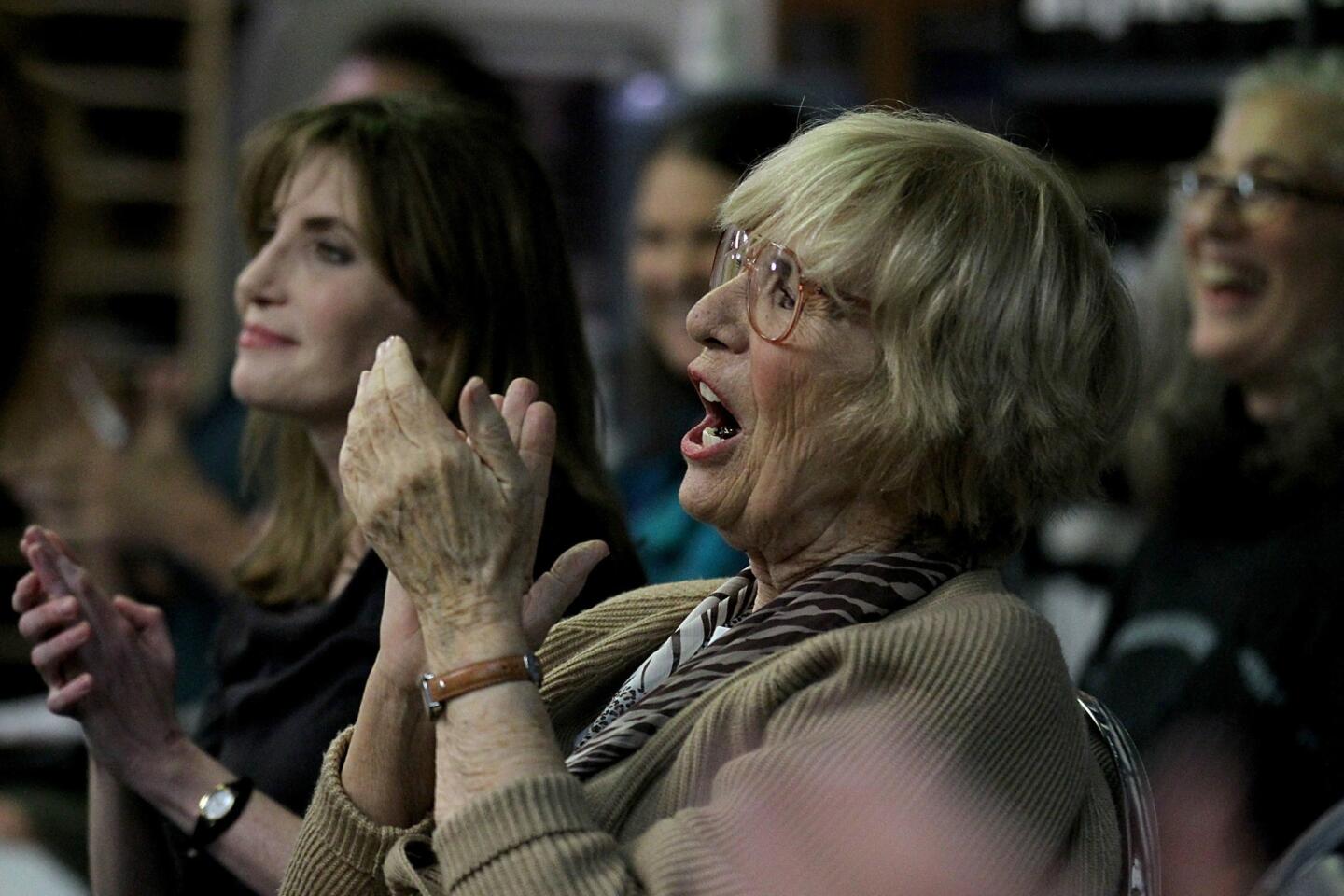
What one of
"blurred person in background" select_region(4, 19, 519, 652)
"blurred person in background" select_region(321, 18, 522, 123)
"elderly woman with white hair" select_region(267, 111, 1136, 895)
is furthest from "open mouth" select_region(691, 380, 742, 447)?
"blurred person in background" select_region(321, 18, 522, 123)

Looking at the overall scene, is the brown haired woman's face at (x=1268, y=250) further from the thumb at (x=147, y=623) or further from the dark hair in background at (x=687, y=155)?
the thumb at (x=147, y=623)

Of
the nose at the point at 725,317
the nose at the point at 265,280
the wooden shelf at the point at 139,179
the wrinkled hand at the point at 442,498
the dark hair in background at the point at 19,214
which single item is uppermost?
the dark hair in background at the point at 19,214

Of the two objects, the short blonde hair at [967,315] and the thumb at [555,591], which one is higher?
the short blonde hair at [967,315]

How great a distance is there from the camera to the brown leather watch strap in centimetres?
162

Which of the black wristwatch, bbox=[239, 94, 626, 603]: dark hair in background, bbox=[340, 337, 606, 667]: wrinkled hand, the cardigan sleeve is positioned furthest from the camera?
bbox=[239, 94, 626, 603]: dark hair in background

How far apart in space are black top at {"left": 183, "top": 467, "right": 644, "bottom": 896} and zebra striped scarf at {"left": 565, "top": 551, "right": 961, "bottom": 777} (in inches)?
19.6

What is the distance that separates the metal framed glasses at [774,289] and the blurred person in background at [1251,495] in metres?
1.23

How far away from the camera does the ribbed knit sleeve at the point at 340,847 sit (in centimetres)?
180

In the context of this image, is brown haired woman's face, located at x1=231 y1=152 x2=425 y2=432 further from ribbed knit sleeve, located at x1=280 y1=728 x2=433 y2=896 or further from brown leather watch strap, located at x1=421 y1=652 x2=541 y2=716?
brown leather watch strap, located at x1=421 y1=652 x2=541 y2=716

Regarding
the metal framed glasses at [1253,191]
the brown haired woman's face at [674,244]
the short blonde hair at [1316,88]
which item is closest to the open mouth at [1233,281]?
the metal framed glasses at [1253,191]

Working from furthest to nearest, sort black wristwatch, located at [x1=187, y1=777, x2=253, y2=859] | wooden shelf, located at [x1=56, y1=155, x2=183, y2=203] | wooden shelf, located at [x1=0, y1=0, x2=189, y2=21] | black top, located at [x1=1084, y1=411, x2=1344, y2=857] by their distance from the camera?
1. wooden shelf, located at [x1=56, y1=155, x2=183, y2=203]
2. wooden shelf, located at [x1=0, y1=0, x2=189, y2=21]
3. black top, located at [x1=1084, y1=411, x2=1344, y2=857]
4. black wristwatch, located at [x1=187, y1=777, x2=253, y2=859]

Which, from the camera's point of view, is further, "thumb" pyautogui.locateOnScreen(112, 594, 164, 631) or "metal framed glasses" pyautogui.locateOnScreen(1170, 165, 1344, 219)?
"metal framed glasses" pyautogui.locateOnScreen(1170, 165, 1344, 219)

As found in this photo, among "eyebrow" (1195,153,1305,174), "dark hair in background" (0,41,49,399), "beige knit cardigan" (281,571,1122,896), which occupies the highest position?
"dark hair in background" (0,41,49,399)

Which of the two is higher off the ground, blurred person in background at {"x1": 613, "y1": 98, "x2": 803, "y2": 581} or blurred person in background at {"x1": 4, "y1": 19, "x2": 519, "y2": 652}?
blurred person in background at {"x1": 613, "y1": 98, "x2": 803, "y2": 581}
